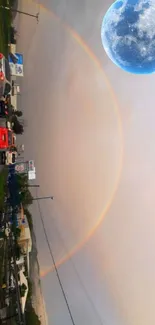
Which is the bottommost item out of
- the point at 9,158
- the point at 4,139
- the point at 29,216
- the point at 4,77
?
the point at 29,216

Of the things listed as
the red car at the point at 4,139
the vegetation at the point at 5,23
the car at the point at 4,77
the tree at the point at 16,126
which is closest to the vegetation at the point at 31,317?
the red car at the point at 4,139

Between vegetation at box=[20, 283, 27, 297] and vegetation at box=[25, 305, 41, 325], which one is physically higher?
vegetation at box=[20, 283, 27, 297]

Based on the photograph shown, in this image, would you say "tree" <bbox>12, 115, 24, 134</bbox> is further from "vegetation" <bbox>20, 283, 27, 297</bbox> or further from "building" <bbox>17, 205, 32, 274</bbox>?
"vegetation" <bbox>20, 283, 27, 297</bbox>

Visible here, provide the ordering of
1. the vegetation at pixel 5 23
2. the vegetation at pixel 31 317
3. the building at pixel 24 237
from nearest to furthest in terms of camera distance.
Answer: the vegetation at pixel 5 23
the vegetation at pixel 31 317
the building at pixel 24 237

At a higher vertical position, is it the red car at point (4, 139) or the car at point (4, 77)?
the car at point (4, 77)

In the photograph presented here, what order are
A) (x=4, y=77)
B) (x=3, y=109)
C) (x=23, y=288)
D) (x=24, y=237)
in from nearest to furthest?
(x=4, y=77) < (x=3, y=109) < (x=23, y=288) < (x=24, y=237)

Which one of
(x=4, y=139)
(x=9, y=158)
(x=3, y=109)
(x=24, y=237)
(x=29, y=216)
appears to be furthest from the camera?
(x=29, y=216)

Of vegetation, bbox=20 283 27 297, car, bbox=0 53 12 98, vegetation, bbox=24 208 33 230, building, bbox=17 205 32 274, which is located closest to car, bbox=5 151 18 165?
car, bbox=0 53 12 98

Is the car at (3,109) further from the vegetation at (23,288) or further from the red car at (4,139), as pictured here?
the vegetation at (23,288)

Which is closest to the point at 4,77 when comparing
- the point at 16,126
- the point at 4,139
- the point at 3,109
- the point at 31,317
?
the point at 3,109

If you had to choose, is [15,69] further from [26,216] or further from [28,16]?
[26,216]

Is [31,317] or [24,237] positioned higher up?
[24,237]

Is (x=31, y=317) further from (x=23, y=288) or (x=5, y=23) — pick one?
(x=5, y=23)

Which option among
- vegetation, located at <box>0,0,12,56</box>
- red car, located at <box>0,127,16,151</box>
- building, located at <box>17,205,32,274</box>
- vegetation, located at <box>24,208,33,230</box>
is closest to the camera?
red car, located at <box>0,127,16,151</box>
